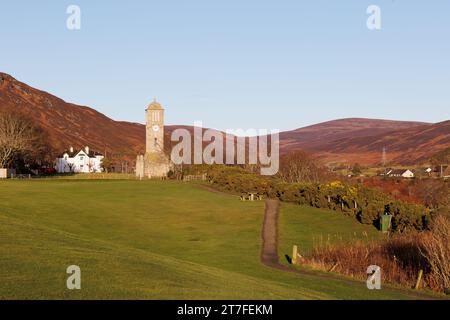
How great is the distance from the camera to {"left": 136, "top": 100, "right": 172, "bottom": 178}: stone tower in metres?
111

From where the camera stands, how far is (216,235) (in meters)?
44.7

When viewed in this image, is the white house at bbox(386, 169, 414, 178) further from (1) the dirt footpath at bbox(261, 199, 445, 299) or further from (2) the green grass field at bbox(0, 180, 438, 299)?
(1) the dirt footpath at bbox(261, 199, 445, 299)

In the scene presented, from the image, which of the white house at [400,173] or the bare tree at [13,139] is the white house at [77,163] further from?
the white house at [400,173]

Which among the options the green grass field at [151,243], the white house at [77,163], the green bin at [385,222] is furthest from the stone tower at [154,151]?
the green bin at [385,222]

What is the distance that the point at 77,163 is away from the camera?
164 meters

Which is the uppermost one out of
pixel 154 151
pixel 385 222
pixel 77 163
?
pixel 154 151

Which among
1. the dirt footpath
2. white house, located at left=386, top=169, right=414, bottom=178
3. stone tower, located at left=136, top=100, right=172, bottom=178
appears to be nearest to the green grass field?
the dirt footpath

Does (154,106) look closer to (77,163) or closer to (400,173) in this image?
(77,163)

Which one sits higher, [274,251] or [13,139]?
[13,139]

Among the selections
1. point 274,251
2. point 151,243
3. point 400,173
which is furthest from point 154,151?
point 400,173

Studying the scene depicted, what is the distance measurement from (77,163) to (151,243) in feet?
427

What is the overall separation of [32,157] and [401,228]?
8748 cm
